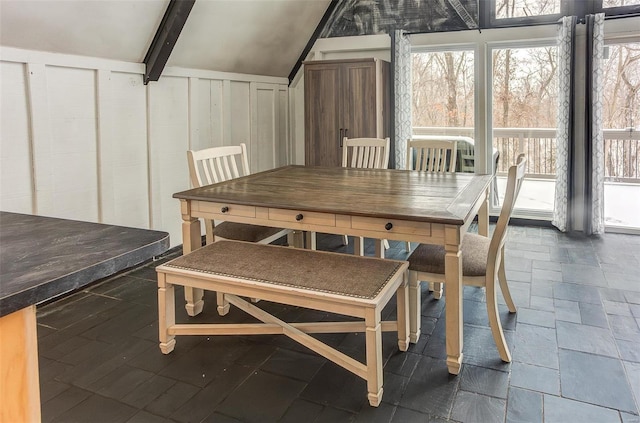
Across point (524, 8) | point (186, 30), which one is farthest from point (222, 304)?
point (524, 8)

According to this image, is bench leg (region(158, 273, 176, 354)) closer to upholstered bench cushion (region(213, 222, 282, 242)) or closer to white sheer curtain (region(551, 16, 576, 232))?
upholstered bench cushion (region(213, 222, 282, 242))

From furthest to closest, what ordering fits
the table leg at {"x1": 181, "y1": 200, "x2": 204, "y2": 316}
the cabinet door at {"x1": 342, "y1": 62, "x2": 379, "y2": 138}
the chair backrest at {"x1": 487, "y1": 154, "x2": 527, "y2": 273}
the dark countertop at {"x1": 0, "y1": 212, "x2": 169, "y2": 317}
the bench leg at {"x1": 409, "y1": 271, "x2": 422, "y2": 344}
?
the cabinet door at {"x1": 342, "y1": 62, "x2": 379, "y2": 138}
the table leg at {"x1": 181, "y1": 200, "x2": 204, "y2": 316}
the bench leg at {"x1": 409, "y1": 271, "x2": 422, "y2": 344}
the chair backrest at {"x1": 487, "y1": 154, "x2": 527, "y2": 273}
the dark countertop at {"x1": 0, "y1": 212, "x2": 169, "y2": 317}

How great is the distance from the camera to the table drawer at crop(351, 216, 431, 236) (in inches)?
81.0

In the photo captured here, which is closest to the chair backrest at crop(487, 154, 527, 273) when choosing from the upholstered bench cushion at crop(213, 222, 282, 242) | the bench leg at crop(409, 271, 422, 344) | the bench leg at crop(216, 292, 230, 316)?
the bench leg at crop(409, 271, 422, 344)

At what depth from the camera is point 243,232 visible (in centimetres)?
291

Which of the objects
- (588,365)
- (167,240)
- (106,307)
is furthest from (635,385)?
(106,307)

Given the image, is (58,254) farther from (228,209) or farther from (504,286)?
(504,286)

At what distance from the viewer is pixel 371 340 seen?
6.14 feet

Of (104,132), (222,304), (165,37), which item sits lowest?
(222,304)

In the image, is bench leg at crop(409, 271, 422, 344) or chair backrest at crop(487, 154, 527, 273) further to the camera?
bench leg at crop(409, 271, 422, 344)

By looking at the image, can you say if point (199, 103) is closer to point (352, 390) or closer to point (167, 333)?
point (167, 333)

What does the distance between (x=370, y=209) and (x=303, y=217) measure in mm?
337

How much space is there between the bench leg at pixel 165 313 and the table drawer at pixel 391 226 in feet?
3.05

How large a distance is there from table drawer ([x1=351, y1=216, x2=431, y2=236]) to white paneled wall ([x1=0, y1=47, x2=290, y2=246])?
204 cm
